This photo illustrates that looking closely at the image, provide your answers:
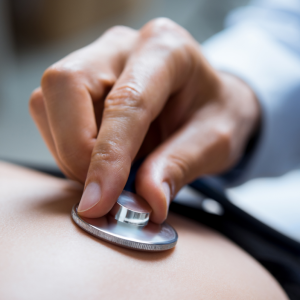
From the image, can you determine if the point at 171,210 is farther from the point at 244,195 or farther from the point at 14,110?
the point at 14,110

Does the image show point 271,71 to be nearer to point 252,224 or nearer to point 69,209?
point 252,224

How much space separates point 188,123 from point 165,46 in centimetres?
15

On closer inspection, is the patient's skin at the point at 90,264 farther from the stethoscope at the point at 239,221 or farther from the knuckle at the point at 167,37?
the knuckle at the point at 167,37

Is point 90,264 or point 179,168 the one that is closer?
point 90,264

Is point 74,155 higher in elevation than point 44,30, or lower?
higher

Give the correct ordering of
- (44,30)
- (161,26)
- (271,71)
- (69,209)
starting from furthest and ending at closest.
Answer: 1. (44,30)
2. (271,71)
3. (161,26)
4. (69,209)

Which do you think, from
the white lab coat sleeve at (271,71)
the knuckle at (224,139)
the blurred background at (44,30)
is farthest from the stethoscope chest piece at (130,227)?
the blurred background at (44,30)

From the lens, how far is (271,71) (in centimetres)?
92

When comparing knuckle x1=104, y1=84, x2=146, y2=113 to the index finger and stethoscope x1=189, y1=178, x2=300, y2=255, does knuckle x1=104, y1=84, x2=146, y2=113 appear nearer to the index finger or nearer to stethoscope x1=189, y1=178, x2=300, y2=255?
the index finger

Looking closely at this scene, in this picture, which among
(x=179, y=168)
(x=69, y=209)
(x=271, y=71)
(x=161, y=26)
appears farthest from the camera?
(x=271, y=71)

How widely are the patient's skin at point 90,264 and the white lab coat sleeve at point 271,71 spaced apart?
1.56ft

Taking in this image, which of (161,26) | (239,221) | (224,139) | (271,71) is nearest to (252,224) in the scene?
(239,221)

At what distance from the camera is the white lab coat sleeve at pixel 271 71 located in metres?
0.86

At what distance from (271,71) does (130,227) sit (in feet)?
2.38
